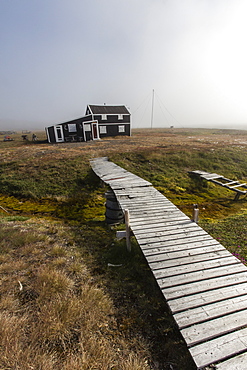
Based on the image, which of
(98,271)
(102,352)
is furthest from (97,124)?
(102,352)

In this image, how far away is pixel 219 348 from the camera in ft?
9.43

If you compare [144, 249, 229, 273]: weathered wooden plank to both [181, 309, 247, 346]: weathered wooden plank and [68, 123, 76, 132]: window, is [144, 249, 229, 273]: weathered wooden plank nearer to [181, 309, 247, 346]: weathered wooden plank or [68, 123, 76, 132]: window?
[181, 309, 247, 346]: weathered wooden plank

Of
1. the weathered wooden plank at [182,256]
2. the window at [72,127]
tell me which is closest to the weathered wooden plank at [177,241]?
the weathered wooden plank at [182,256]

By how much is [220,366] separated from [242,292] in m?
1.67

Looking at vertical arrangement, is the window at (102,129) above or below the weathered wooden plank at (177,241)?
above

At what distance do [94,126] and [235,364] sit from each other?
119 feet

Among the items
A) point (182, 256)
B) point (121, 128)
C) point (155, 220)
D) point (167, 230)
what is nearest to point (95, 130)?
point (121, 128)

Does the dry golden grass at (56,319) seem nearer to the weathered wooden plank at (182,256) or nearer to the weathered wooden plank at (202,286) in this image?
the weathered wooden plank at (202,286)

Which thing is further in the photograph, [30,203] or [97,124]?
[97,124]

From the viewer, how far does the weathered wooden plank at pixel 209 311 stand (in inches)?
129

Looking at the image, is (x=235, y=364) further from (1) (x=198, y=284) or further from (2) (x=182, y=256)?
(2) (x=182, y=256)

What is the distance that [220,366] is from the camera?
2664mm

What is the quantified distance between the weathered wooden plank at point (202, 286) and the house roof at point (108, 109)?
119 ft

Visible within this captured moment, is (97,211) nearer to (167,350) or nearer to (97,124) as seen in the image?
(167,350)
